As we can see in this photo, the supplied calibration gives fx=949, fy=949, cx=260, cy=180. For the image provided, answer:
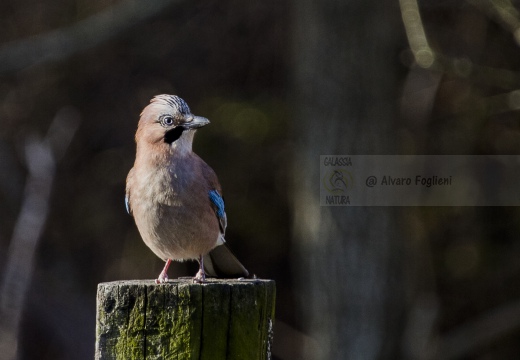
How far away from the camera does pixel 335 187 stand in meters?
9.45

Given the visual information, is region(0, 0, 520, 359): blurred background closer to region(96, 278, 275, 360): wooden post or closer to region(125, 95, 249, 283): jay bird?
region(125, 95, 249, 283): jay bird

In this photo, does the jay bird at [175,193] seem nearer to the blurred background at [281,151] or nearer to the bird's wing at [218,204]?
the bird's wing at [218,204]

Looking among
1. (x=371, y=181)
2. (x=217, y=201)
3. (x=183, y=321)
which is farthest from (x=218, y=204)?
(x=371, y=181)

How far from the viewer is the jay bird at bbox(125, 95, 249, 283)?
555 centimetres

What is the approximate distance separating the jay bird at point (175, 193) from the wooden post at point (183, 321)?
1.43 meters

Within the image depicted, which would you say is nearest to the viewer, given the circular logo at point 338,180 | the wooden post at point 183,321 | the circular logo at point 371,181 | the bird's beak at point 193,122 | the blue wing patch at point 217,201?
the wooden post at point 183,321

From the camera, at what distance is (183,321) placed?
395 centimetres

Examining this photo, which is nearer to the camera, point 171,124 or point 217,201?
point 171,124

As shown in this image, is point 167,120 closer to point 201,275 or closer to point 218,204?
point 218,204

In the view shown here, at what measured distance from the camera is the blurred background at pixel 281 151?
9742 millimetres

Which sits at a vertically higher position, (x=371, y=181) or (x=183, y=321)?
(x=371, y=181)

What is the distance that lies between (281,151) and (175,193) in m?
6.20

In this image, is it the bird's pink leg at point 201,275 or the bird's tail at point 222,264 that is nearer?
the bird's pink leg at point 201,275

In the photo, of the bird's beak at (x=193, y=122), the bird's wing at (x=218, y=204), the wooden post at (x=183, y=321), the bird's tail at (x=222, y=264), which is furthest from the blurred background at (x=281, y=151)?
the wooden post at (x=183, y=321)
